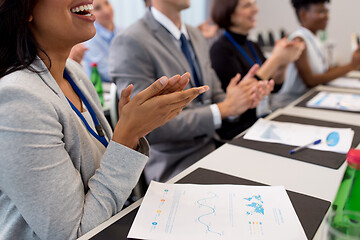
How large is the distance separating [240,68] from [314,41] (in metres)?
0.82

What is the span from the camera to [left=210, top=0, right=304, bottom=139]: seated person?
1.76 metres

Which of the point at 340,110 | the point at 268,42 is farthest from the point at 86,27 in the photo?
the point at 268,42

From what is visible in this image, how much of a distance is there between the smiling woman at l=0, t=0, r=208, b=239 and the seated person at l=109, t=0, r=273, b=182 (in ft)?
1.63

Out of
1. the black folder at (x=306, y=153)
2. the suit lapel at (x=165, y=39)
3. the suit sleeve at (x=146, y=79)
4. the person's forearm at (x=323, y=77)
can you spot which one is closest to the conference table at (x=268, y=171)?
the black folder at (x=306, y=153)

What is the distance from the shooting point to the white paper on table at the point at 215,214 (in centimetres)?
64

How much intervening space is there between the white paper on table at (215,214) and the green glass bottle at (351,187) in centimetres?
10

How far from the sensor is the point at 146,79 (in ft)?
4.52

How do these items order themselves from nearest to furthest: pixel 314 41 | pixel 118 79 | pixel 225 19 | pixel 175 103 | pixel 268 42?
pixel 175 103 → pixel 118 79 → pixel 225 19 → pixel 314 41 → pixel 268 42

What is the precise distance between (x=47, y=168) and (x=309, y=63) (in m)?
2.13

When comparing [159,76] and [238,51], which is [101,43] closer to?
[238,51]

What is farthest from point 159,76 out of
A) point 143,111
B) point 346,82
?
point 346,82

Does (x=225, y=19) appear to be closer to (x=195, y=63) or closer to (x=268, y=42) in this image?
(x=195, y=63)

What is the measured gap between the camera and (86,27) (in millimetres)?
849

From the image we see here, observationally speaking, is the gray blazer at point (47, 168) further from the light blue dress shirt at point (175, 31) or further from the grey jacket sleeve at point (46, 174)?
the light blue dress shirt at point (175, 31)
